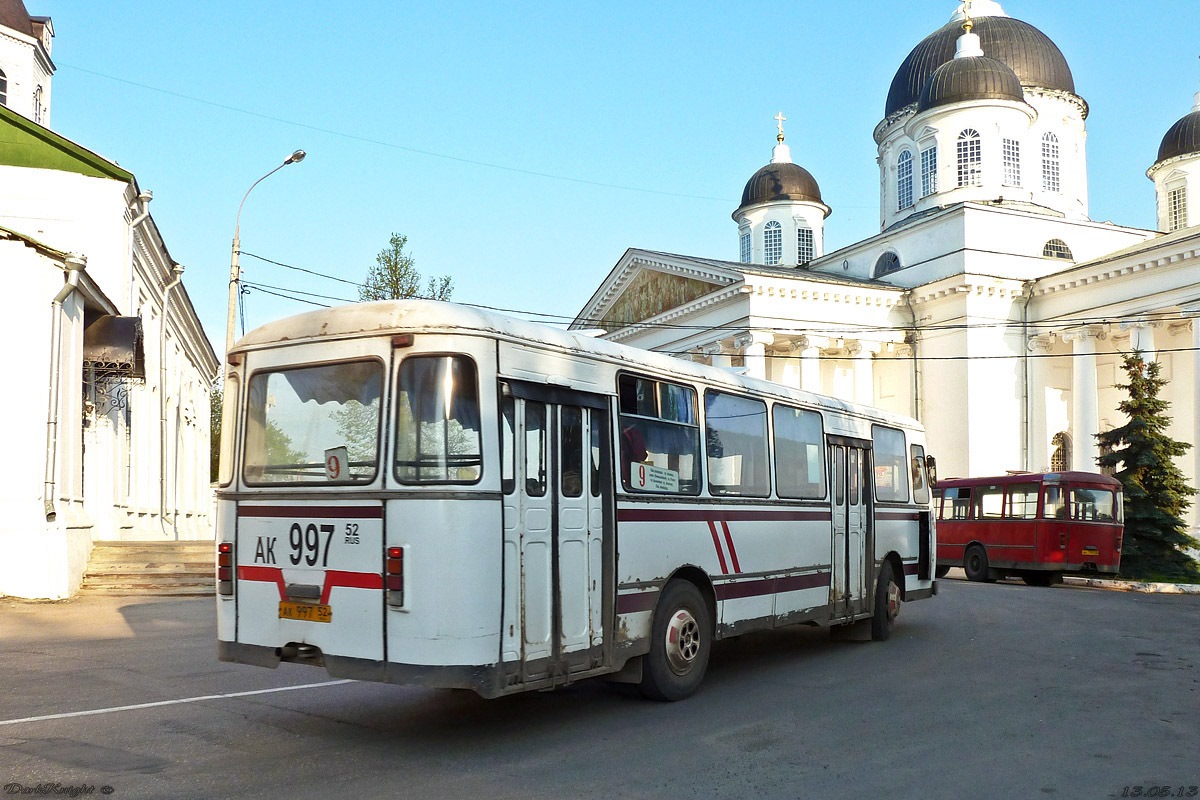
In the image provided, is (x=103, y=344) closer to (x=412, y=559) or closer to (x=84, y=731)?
(x=84, y=731)

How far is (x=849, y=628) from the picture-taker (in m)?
12.5

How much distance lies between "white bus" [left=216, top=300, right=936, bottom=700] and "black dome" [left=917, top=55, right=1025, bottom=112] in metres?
40.1

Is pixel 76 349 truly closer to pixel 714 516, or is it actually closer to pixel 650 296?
pixel 714 516

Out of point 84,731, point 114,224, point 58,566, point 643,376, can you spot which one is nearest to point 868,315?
point 114,224

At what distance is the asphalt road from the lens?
576 cm

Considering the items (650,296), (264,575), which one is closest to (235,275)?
(264,575)

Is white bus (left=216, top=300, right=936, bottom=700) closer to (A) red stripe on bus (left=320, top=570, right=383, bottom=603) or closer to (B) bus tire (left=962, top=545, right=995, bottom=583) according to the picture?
(A) red stripe on bus (left=320, top=570, right=383, bottom=603)

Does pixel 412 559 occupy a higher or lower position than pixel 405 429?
lower

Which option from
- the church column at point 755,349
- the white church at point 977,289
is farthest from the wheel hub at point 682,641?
the church column at point 755,349

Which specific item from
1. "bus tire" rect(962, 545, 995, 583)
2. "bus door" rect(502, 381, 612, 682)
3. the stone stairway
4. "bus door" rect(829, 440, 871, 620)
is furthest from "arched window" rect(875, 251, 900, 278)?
"bus door" rect(502, 381, 612, 682)

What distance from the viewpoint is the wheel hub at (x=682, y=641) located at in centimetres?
820

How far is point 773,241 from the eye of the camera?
55.9m

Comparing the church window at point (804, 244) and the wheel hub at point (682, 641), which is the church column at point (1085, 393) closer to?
the church window at point (804, 244)

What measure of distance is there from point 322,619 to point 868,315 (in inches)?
1541
